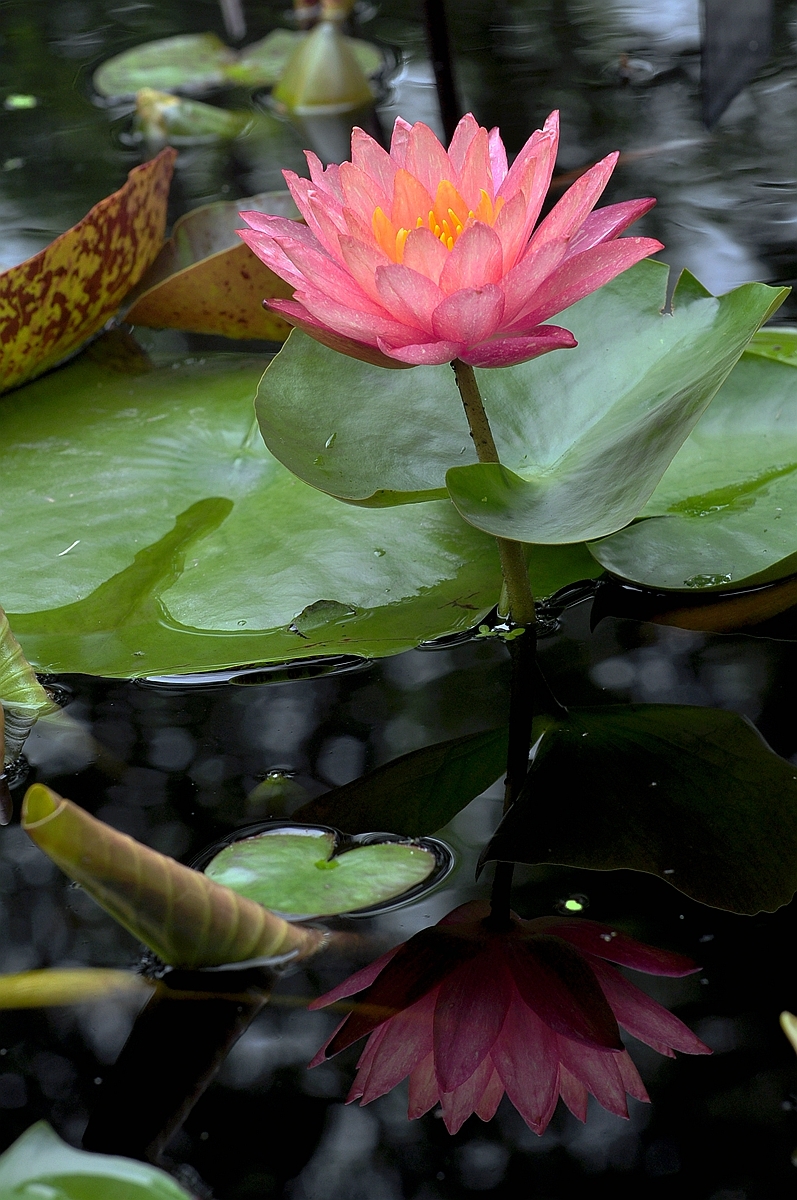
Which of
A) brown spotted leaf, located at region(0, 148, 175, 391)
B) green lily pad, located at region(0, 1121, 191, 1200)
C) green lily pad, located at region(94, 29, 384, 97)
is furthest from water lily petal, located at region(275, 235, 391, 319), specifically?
green lily pad, located at region(94, 29, 384, 97)

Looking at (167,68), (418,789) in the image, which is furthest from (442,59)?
(418,789)

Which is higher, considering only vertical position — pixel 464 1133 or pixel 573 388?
pixel 573 388

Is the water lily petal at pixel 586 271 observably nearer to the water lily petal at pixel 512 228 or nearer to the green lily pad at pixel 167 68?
the water lily petal at pixel 512 228

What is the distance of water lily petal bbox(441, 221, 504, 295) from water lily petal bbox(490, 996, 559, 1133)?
1.73 feet

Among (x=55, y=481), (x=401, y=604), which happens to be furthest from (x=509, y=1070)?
(x=55, y=481)

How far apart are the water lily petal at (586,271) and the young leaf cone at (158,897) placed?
1.66 ft

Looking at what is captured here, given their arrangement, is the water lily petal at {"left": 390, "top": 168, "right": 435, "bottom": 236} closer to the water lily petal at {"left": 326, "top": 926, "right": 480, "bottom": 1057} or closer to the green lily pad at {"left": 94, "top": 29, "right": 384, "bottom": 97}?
the water lily petal at {"left": 326, "top": 926, "right": 480, "bottom": 1057}

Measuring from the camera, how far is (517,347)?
84 cm

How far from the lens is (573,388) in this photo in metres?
1.08

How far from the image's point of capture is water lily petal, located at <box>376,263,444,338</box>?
2.54 feet

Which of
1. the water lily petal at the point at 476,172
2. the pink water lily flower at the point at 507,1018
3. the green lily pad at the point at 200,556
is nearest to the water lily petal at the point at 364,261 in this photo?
the water lily petal at the point at 476,172

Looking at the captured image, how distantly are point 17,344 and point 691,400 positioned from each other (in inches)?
38.2

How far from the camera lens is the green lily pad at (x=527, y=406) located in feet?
3.05

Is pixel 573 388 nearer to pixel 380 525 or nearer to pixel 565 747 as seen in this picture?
pixel 380 525
